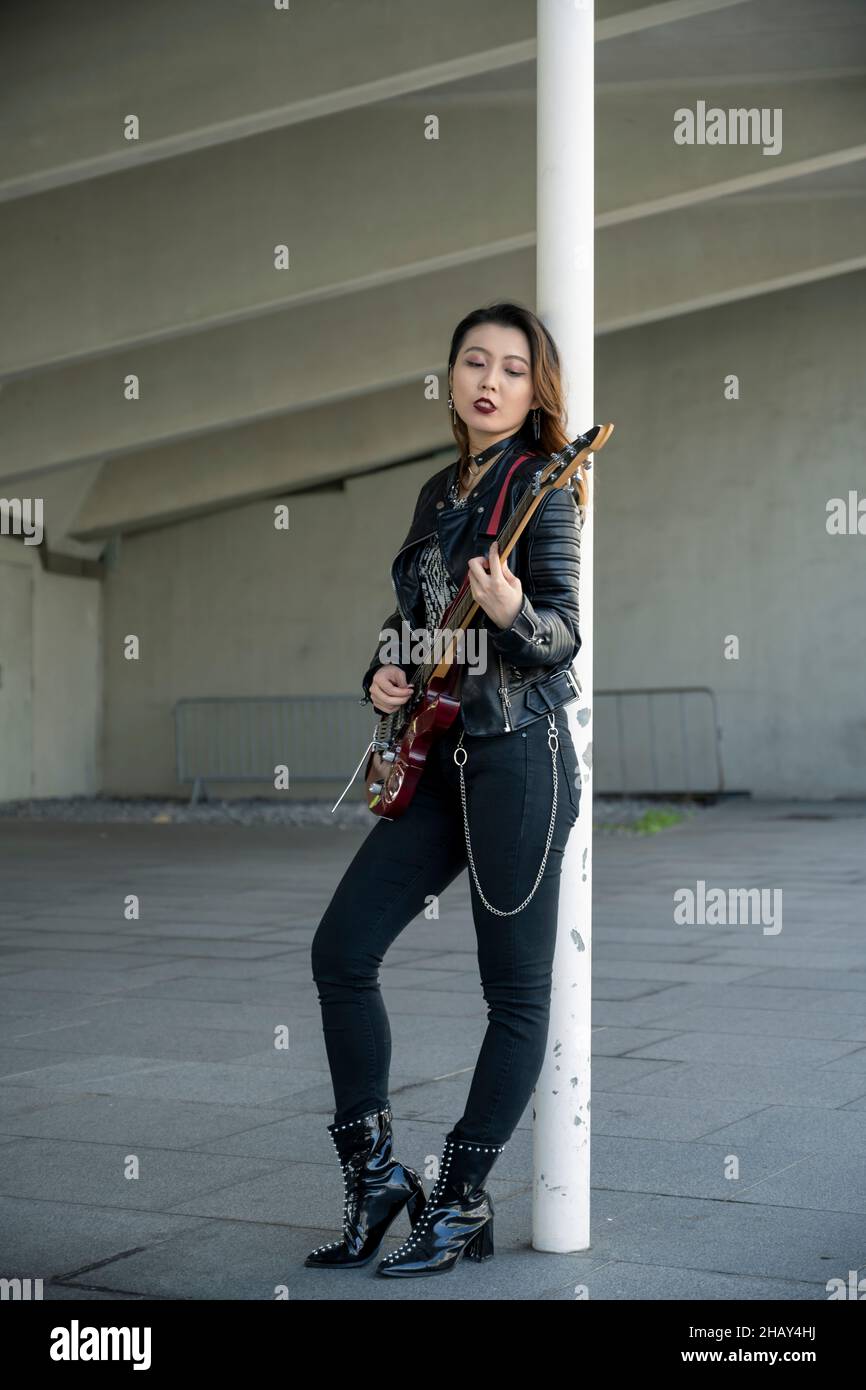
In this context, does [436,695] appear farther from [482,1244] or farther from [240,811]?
[240,811]

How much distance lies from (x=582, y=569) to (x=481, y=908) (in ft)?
2.57

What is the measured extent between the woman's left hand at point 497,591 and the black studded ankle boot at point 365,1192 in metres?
1.04

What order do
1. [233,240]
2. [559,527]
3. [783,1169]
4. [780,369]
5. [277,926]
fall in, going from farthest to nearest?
[780,369]
[233,240]
[277,926]
[783,1169]
[559,527]

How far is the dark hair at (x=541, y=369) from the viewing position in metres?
3.45

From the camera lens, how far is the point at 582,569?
361 cm

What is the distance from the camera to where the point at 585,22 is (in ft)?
11.9

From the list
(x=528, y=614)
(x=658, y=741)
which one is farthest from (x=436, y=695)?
(x=658, y=741)

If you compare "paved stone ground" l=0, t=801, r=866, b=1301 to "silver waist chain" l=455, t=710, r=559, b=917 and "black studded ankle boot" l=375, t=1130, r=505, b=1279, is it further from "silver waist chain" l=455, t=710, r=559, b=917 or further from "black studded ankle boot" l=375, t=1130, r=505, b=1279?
"silver waist chain" l=455, t=710, r=559, b=917

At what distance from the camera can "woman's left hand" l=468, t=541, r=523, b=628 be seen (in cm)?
309

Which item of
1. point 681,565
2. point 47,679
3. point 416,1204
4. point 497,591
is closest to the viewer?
point 497,591

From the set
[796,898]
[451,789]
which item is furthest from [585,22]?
[796,898]

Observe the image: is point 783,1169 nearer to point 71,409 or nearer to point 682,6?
point 682,6

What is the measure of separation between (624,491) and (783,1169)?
1690cm

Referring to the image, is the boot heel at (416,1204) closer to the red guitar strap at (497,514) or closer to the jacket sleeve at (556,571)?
the jacket sleeve at (556,571)
